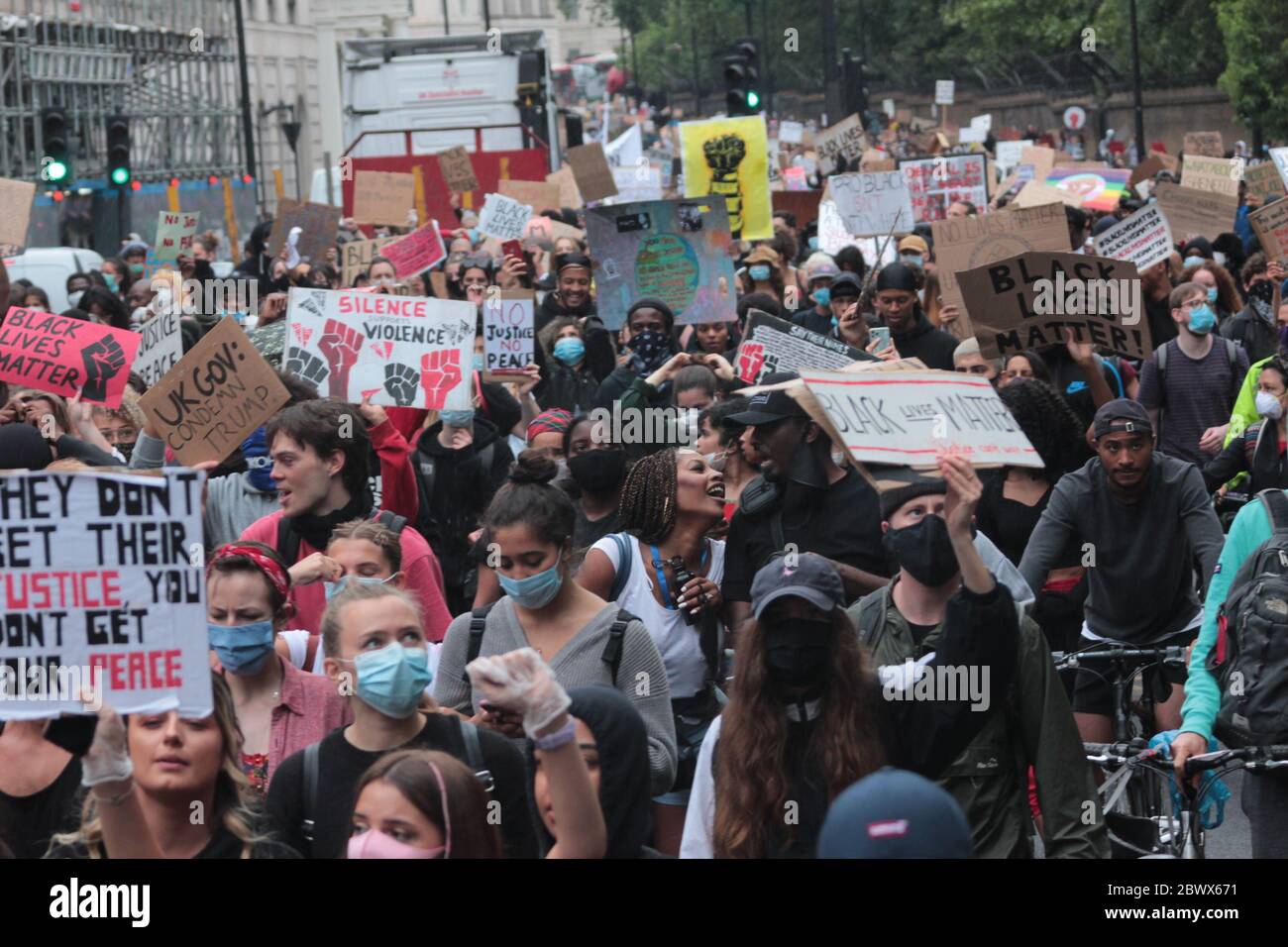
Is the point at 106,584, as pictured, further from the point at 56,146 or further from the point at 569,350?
the point at 56,146

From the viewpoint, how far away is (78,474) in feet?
14.0

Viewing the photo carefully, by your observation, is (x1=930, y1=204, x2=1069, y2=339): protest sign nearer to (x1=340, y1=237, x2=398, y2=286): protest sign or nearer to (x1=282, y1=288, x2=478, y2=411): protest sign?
(x1=282, y1=288, x2=478, y2=411): protest sign

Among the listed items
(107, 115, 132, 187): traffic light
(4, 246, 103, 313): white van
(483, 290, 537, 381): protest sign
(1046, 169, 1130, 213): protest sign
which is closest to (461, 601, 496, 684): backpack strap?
(483, 290, 537, 381): protest sign

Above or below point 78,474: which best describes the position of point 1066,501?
below

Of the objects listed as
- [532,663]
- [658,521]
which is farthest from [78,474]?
[658,521]

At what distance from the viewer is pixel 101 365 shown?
8820mm

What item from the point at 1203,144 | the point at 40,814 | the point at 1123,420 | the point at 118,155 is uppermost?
the point at 118,155

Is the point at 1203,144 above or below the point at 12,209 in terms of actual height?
above

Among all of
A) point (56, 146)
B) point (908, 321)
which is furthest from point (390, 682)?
point (56, 146)

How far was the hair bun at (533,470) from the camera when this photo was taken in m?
6.04

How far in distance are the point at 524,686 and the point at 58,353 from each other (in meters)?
5.45
